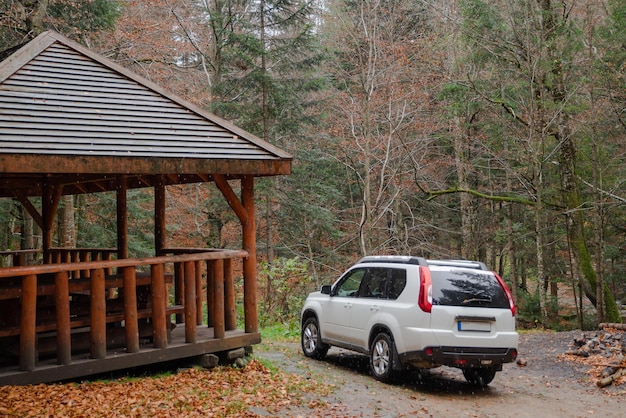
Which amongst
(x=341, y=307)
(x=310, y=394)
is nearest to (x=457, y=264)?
(x=341, y=307)

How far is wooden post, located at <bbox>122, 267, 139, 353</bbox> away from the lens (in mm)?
7852

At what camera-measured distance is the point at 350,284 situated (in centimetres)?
1049

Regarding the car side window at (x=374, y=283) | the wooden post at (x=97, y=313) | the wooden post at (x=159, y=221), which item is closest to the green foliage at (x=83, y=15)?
the wooden post at (x=159, y=221)

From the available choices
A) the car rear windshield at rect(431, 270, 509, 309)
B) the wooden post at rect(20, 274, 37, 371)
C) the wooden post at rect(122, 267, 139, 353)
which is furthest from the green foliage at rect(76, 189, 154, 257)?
the car rear windshield at rect(431, 270, 509, 309)

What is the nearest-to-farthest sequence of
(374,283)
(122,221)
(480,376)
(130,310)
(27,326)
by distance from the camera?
1. (27,326)
2. (130,310)
3. (480,376)
4. (374,283)
5. (122,221)

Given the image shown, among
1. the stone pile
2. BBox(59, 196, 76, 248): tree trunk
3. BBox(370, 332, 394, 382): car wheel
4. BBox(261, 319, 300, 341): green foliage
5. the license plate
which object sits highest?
BBox(59, 196, 76, 248): tree trunk

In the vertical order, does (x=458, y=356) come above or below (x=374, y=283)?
below

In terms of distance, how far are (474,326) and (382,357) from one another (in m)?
1.52

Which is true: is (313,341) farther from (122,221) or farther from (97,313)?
(97,313)

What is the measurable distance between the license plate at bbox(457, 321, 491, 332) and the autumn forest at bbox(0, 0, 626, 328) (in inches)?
312

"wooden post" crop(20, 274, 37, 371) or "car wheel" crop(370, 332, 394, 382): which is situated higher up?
"wooden post" crop(20, 274, 37, 371)

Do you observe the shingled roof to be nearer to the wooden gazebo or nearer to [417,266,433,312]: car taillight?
the wooden gazebo

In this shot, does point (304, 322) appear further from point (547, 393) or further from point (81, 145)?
point (81, 145)

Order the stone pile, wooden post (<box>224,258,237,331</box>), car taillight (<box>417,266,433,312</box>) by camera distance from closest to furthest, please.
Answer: car taillight (<box>417,266,433,312</box>)
wooden post (<box>224,258,237,331</box>)
the stone pile
